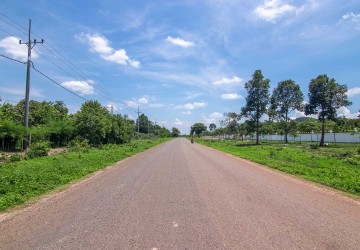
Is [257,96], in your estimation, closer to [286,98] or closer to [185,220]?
[286,98]

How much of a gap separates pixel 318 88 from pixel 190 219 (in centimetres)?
5114

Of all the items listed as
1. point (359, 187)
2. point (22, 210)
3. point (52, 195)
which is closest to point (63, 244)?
point (22, 210)

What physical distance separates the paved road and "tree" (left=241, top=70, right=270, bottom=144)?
51331mm

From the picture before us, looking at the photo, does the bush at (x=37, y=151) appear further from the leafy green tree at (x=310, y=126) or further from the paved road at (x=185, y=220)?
the leafy green tree at (x=310, y=126)

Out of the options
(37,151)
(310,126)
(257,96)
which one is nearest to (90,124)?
(37,151)

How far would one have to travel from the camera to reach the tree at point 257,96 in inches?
2350

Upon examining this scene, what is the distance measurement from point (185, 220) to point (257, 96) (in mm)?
56256

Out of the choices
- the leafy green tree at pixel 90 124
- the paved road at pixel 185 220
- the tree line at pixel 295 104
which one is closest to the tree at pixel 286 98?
the tree line at pixel 295 104

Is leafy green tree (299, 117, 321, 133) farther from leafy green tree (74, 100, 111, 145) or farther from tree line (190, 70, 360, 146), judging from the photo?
leafy green tree (74, 100, 111, 145)

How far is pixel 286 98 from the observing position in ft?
210

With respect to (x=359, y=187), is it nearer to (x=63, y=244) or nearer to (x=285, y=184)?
(x=285, y=184)

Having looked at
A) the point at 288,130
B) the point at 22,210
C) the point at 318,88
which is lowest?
the point at 22,210

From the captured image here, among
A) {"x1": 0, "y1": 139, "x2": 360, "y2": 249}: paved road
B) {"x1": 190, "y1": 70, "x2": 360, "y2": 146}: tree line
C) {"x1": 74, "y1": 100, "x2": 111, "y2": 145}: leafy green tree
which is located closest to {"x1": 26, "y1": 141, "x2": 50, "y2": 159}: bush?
{"x1": 0, "y1": 139, "x2": 360, "y2": 249}: paved road

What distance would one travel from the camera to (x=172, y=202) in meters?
8.00
